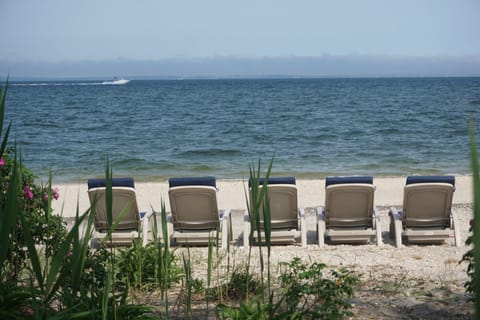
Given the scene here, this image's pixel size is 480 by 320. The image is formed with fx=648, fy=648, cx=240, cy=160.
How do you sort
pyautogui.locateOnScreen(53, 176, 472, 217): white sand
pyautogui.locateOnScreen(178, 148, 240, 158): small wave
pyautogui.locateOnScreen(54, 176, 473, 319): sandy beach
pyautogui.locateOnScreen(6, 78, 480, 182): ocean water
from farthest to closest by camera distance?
pyautogui.locateOnScreen(178, 148, 240, 158): small wave
pyautogui.locateOnScreen(6, 78, 480, 182): ocean water
pyautogui.locateOnScreen(53, 176, 472, 217): white sand
pyautogui.locateOnScreen(54, 176, 473, 319): sandy beach

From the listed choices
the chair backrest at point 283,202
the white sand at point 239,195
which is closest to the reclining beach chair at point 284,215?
the chair backrest at point 283,202

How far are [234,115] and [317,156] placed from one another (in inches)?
660

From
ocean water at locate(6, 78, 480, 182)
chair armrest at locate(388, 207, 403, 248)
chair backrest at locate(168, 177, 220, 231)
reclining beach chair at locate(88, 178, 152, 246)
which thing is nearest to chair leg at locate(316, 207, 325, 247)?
chair armrest at locate(388, 207, 403, 248)

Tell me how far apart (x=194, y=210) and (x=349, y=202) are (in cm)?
186

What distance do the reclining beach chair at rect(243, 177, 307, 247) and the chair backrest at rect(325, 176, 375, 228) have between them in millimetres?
365

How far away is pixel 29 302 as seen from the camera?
344cm

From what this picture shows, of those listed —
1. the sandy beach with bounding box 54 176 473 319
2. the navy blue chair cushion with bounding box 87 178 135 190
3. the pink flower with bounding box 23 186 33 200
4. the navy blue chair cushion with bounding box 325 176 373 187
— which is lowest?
the sandy beach with bounding box 54 176 473 319

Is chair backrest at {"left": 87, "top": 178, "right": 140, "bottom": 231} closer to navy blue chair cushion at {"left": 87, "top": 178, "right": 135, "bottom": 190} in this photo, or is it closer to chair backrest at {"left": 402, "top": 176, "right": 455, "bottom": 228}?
navy blue chair cushion at {"left": 87, "top": 178, "right": 135, "bottom": 190}

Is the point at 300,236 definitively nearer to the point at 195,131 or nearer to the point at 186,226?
the point at 186,226

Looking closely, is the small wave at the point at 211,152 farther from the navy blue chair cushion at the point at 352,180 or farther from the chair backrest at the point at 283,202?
the navy blue chair cushion at the point at 352,180

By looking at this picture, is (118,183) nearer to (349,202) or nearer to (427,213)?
(349,202)

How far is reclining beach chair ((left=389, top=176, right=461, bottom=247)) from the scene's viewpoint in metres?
7.63

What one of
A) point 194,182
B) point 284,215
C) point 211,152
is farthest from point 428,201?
point 211,152

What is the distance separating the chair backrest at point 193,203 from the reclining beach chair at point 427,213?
2.27m
